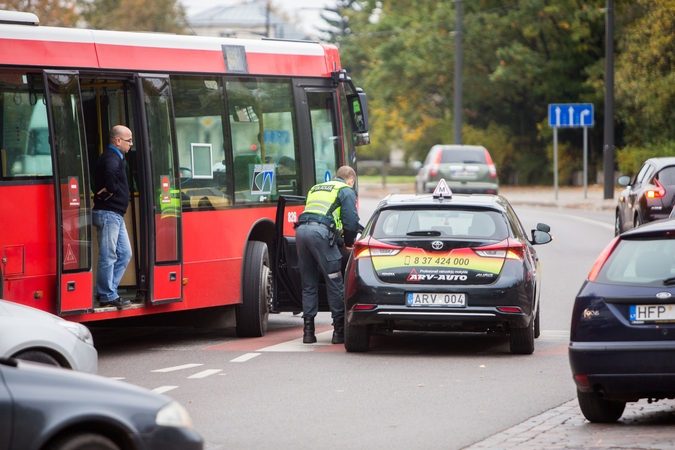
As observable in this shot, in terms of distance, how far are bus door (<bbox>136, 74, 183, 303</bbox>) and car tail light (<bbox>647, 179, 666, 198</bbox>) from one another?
10.0m

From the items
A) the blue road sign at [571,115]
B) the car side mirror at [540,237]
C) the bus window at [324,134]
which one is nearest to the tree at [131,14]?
the blue road sign at [571,115]

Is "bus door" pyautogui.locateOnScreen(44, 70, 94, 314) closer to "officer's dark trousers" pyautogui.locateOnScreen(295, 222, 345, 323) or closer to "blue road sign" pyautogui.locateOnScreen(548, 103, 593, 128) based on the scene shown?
"officer's dark trousers" pyautogui.locateOnScreen(295, 222, 345, 323)

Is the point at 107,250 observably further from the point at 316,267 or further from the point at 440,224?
the point at 440,224

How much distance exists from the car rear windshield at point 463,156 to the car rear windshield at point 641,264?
2683 cm

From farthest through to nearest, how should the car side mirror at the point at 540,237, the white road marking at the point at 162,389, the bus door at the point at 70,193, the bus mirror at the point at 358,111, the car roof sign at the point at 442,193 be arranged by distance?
the bus mirror at the point at 358,111 → the car side mirror at the point at 540,237 → the car roof sign at the point at 442,193 → the bus door at the point at 70,193 → the white road marking at the point at 162,389

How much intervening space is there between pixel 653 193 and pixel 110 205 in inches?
431

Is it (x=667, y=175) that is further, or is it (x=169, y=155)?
(x=667, y=175)

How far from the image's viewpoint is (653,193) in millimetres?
19062

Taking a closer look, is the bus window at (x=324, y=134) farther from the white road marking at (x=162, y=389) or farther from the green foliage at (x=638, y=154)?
the green foliage at (x=638, y=154)

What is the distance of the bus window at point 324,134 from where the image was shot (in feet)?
43.8

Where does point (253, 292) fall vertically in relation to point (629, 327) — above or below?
below

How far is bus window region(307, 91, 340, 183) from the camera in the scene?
13344 mm

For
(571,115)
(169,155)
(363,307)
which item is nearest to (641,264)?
(363,307)

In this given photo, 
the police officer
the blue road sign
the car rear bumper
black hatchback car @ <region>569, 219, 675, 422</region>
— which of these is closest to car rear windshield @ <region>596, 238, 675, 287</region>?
black hatchback car @ <region>569, 219, 675, 422</region>
